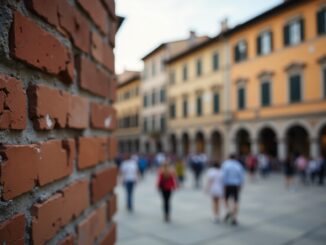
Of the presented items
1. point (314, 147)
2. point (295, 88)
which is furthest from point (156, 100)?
point (314, 147)

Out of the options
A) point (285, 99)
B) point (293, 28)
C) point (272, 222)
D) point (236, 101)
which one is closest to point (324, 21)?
point (293, 28)

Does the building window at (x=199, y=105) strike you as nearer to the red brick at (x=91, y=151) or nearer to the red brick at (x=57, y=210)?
the red brick at (x=91, y=151)

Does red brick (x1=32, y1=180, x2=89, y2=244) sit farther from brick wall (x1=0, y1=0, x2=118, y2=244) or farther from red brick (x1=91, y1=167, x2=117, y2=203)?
red brick (x1=91, y1=167, x2=117, y2=203)

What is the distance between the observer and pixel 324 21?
21594mm

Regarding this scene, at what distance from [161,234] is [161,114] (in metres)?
31.4

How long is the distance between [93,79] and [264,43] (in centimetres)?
2619

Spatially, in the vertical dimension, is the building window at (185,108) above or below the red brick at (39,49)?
above

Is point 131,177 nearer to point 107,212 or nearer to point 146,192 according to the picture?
point 146,192

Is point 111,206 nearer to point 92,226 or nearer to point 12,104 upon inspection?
point 92,226

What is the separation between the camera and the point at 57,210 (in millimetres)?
1055

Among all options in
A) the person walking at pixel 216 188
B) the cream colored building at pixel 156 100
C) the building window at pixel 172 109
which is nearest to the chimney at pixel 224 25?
the cream colored building at pixel 156 100

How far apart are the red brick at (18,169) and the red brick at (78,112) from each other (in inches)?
10.8

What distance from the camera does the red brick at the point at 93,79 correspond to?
1.30 m

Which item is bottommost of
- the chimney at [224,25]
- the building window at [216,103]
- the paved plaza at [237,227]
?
the paved plaza at [237,227]
